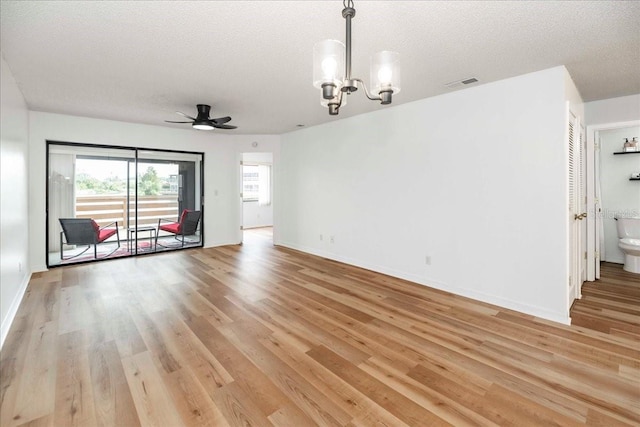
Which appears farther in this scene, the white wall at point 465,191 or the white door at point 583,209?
the white door at point 583,209

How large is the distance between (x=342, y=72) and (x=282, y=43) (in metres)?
1.08

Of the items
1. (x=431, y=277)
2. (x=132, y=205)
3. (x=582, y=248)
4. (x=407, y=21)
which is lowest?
(x=431, y=277)

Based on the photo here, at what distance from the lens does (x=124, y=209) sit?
5.90 metres

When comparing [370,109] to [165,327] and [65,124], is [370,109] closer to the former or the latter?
[165,327]

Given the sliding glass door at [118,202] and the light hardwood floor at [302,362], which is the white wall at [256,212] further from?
the light hardwood floor at [302,362]

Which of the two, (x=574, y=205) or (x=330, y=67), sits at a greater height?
(x=330, y=67)

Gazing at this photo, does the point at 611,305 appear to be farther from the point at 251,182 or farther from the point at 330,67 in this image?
the point at 251,182

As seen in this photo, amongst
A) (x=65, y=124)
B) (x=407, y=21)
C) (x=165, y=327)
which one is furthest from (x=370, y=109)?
(x=65, y=124)

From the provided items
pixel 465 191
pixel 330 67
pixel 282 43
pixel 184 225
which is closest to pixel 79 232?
pixel 184 225

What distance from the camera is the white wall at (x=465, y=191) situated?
3.08 meters

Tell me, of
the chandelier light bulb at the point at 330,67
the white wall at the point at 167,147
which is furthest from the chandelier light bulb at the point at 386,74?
the white wall at the point at 167,147

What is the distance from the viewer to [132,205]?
594cm

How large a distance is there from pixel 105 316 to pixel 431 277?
3838 millimetres

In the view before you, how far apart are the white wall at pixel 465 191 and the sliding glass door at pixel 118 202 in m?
3.28
